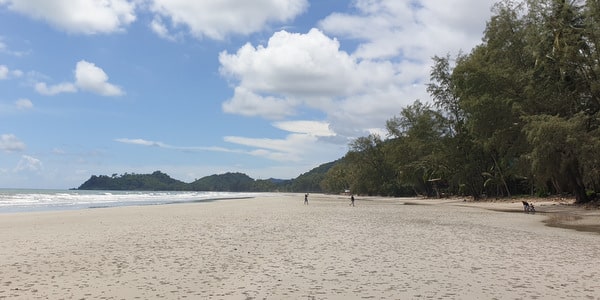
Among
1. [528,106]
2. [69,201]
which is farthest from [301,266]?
[69,201]

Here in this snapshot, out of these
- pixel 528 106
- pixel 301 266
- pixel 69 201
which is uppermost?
pixel 528 106

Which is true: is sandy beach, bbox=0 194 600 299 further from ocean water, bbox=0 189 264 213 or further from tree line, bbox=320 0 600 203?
ocean water, bbox=0 189 264 213

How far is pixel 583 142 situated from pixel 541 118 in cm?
356

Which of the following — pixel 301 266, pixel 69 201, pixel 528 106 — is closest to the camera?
pixel 301 266

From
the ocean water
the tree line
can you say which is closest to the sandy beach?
the tree line

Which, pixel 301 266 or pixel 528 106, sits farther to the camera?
pixel 528 106

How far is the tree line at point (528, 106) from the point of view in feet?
97.0

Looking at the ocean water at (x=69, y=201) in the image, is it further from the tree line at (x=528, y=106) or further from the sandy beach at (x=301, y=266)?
the tree line at (x=528, y=106)

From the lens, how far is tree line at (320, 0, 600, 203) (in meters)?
29.6

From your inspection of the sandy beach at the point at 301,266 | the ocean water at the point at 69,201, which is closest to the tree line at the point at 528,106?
the sandy beach at the point at 301,266

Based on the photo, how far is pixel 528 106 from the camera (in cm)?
3588

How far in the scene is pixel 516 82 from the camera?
124 feet

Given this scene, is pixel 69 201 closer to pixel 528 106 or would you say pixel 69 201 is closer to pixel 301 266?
pixel 528 106

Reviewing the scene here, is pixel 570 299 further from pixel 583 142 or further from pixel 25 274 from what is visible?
pixel 583 142
